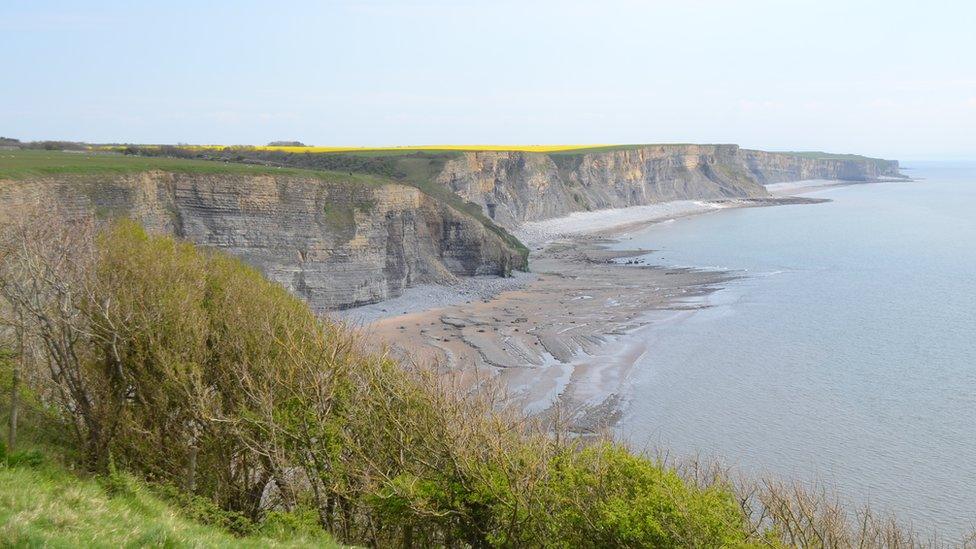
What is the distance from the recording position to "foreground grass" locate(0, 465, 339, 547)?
9.42 meters

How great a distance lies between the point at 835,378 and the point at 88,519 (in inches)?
1335

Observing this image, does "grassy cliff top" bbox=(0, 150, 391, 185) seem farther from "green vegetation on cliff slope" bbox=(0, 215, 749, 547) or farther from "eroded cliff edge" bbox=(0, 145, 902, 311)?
"green vegetation on cliff slope" bbox=(0, 215, 749, 547)

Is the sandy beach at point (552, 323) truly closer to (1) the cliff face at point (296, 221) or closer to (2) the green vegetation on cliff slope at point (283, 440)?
(1) the cliff face at point (296, 221)

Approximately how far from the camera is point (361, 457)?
50.5 feet

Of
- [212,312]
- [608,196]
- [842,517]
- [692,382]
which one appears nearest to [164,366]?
[212,312]

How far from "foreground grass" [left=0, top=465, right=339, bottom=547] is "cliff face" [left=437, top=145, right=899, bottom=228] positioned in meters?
70.2

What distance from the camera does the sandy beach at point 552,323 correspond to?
113 ft

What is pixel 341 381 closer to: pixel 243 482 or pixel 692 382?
pixel 243 482

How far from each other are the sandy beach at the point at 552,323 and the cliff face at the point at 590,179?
1706cm

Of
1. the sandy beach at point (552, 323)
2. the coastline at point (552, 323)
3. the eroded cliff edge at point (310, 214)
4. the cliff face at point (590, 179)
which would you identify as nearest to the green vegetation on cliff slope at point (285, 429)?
A: the coastline at point (552, 323)

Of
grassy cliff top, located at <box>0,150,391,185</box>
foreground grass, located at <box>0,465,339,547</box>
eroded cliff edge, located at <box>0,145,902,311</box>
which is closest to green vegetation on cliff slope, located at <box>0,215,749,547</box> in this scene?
foreground grass, located at <box>0,465,339,547</box>

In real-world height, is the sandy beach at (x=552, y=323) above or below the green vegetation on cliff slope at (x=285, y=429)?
below

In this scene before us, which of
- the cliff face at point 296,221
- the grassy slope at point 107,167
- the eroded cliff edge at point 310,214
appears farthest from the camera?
the cliff face at point 296,221

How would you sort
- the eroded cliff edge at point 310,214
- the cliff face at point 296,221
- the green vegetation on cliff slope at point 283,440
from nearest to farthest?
the green vegetation on cliff slope at point 283,440 < the eroded cliff edge at point 310,214 < the cliff face at point 296,221
